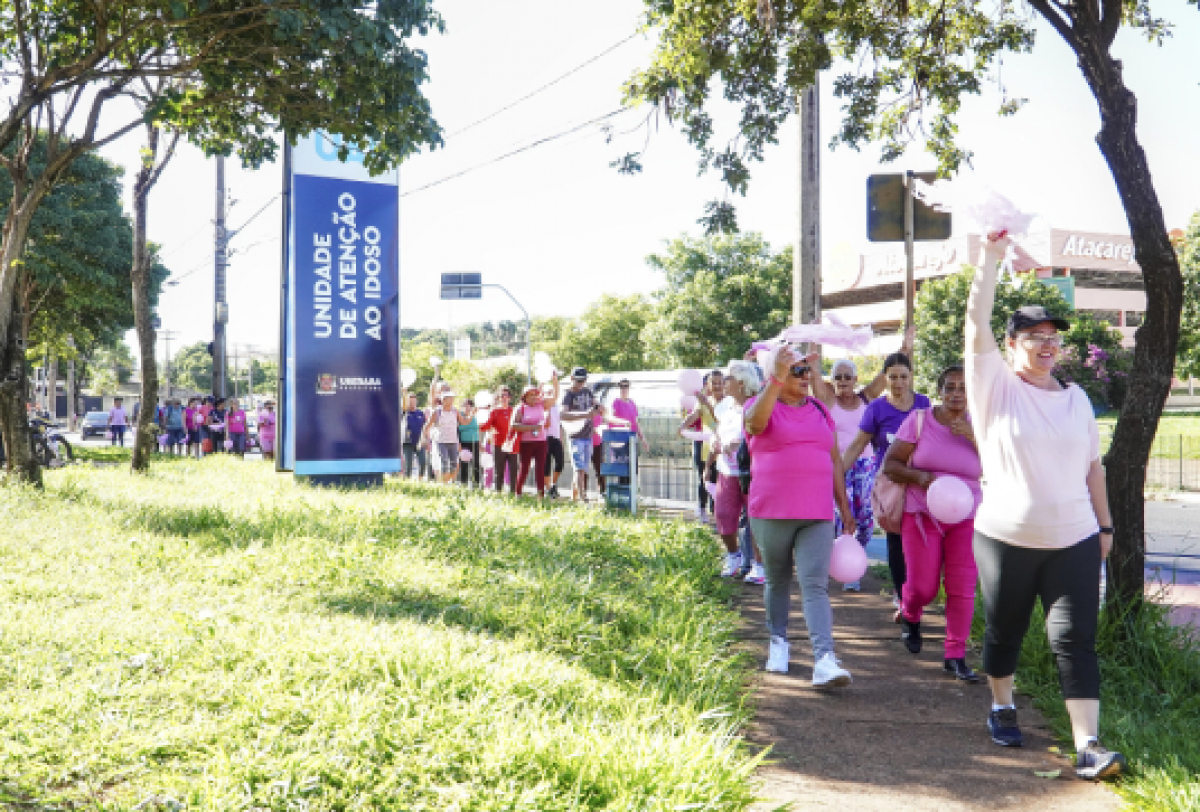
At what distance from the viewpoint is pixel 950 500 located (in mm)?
4977

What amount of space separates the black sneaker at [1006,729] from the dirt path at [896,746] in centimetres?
4

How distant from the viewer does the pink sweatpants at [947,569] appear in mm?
5180

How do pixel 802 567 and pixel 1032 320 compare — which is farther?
pixel 802 567

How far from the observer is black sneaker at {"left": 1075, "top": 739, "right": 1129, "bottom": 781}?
12.0ft

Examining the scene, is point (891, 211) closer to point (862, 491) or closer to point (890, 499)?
point (862, 491)

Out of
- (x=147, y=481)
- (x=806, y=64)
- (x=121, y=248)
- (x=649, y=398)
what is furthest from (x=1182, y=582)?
(x=121, y=248)

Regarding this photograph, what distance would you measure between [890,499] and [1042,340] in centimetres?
177

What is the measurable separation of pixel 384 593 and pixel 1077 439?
3.93 metres

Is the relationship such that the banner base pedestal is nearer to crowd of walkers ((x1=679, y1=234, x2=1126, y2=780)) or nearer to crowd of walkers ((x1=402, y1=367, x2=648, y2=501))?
crowd of walkers ((x1=402, y1=367, x2=648, y2=501))

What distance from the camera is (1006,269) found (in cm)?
392

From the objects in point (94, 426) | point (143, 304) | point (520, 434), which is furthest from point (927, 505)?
point (94, 426)

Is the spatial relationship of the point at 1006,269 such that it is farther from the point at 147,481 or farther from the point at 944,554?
the point at 147,481

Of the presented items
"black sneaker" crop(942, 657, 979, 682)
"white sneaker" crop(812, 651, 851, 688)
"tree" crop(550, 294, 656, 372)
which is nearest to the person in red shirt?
"black sneaker" crop(942, 657, 979, 682)

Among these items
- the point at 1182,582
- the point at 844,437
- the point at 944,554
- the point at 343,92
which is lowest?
the point at 1182,582
